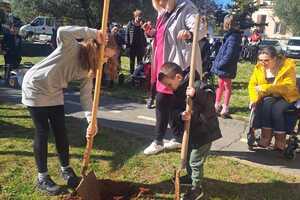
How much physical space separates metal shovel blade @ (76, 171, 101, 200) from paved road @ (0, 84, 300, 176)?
6.51 feet

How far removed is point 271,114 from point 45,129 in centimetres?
271

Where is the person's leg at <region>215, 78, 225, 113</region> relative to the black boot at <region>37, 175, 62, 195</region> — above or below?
→ above

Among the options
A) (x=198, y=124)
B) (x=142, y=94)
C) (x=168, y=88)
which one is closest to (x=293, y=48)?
(x=142, y=94)

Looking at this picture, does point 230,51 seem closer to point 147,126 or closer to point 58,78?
point 147,126

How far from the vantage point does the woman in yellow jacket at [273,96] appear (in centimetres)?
549

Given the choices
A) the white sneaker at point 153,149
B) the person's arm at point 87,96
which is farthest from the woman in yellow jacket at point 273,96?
the person's arm at point 87,96

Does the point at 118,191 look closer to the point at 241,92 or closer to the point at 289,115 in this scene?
the point at 289,115

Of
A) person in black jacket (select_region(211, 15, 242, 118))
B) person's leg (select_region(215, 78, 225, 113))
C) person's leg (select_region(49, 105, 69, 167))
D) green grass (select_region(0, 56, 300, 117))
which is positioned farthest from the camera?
green grass (select_region(0, 56, 300, 117))

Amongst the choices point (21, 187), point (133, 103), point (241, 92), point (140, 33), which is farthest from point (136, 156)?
point (140, 33)

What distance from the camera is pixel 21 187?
4.45 metres

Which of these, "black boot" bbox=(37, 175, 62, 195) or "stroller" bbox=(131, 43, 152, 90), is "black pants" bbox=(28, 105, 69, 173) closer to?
"black boot" bbox=(37, 175, 62, 195)

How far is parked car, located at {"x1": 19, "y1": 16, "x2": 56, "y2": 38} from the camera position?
31531mm

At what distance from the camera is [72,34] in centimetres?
380

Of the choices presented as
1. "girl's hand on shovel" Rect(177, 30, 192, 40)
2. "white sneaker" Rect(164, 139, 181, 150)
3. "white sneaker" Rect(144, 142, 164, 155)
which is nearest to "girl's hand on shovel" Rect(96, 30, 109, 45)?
"girl's hand on shovel" Rect(177, 30, 192, 40)
